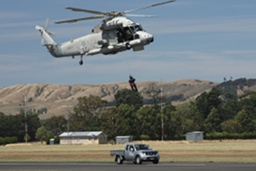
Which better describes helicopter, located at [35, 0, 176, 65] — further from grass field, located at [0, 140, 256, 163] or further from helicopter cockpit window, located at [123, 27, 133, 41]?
grass field, located at [0, 140, 256, 163]

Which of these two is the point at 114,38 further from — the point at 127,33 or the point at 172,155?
the point at 172,155

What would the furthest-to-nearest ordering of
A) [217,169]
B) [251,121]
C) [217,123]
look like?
[217,123] → [251,121] → [217,169]

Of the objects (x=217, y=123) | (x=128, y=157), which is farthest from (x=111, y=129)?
(x=128, y=157)

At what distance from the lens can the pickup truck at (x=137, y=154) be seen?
63.6 m

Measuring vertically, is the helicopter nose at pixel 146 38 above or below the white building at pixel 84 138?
above

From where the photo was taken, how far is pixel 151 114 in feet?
586

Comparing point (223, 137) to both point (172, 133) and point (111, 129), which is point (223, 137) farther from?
point (111, 129)

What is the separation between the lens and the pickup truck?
209ft

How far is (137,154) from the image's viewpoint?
211 ft

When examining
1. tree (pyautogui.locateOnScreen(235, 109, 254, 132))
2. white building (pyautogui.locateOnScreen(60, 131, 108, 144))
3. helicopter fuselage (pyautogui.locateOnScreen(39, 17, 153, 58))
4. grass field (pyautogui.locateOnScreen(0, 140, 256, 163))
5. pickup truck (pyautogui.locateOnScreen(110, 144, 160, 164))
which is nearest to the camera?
helicopter fuselage (pyautogui.locateOnScreen(39, 17, 153, 58))

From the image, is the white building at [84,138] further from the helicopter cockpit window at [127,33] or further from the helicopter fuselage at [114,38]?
the helicopter cockpit window at [127,33]

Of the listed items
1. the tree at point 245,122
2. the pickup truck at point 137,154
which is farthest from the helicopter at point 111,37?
the tree at point 245,122

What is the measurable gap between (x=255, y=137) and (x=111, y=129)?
45.9 m

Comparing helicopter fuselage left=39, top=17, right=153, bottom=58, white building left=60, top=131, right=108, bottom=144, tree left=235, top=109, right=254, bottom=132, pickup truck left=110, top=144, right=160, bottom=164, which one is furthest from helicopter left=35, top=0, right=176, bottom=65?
tree left=235, top=109, right=254, bottom=132
